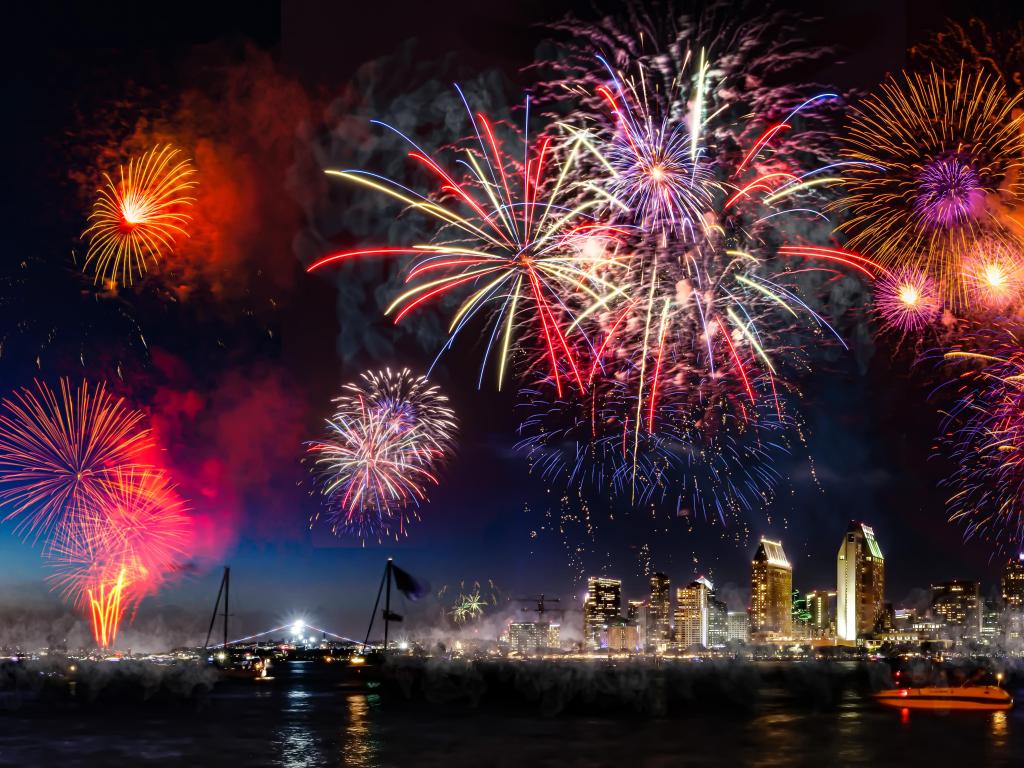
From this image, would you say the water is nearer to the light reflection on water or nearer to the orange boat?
the light reflection on water

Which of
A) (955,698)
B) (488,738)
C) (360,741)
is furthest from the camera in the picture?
(955,698)

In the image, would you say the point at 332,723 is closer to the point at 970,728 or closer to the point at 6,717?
the point at 6,717

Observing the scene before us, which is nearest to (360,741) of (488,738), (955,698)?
(488,738)

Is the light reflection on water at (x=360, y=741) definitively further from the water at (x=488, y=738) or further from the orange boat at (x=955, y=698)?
the orange boat at (x=955, y=698)

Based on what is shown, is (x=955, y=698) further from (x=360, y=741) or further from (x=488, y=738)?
(x=360, y=741)

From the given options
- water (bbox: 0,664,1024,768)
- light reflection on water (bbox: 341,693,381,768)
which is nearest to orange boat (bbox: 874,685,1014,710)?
water (bbox: 0,664,1024,768)

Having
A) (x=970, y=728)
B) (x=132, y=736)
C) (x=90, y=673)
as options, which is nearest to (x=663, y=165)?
(x=132, y=736)
